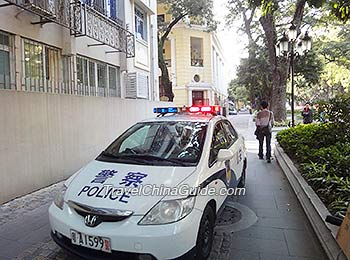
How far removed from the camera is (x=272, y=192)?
19.1 ft

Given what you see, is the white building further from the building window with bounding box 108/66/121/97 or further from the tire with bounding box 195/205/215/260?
the tire with bounding box 195/205/215/260

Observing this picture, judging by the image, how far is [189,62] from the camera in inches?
1136

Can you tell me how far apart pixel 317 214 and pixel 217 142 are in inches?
60.3

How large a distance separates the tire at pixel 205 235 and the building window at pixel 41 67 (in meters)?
5.68

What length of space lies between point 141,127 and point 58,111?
280 centimetres

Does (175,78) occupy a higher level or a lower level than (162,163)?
higher

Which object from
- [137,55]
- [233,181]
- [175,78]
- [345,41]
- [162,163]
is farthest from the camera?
[175,78]

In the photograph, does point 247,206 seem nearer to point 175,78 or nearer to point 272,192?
point 272,192

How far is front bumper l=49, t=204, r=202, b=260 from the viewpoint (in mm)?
2662

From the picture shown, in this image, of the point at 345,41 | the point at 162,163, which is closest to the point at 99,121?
the point at 162,163

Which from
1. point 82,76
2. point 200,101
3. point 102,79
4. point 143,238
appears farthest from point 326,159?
point 200,101

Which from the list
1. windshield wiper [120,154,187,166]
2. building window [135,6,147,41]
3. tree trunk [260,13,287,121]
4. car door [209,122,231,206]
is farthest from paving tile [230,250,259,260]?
tree trunk [260,13,287,121]

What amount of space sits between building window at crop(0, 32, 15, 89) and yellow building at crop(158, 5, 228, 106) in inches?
834

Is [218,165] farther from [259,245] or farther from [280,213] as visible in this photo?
[280,213]
